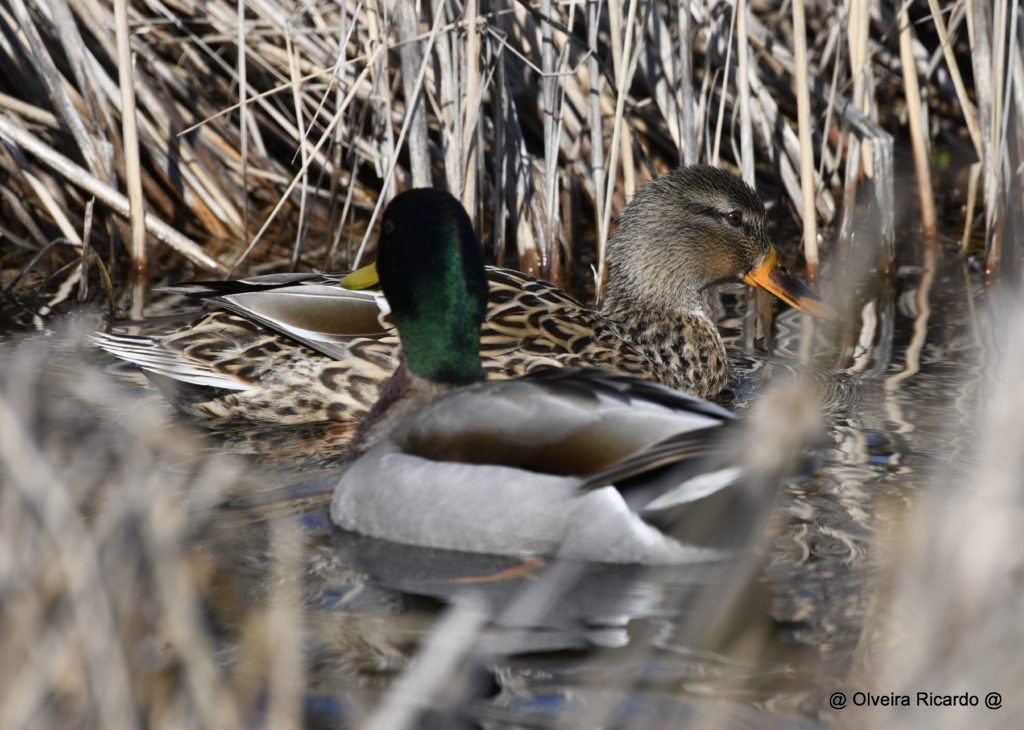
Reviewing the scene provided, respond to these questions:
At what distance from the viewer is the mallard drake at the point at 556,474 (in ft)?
12.1

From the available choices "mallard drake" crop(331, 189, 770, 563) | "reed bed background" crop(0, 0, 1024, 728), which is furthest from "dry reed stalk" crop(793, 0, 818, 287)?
"mallard drake" crop(331, 189, 770, 563)

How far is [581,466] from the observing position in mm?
3770

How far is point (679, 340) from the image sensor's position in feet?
19.2

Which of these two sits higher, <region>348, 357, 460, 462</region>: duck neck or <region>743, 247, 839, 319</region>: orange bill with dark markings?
<region>743, 247, 839, 319</region>: orange bill with dark markings

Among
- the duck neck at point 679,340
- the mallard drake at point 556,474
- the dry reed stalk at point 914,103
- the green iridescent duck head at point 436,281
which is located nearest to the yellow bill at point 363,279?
the green iridescent duck head at point 436,281

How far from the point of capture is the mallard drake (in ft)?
12.1

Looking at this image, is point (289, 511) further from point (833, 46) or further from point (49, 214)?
point (833, 46)

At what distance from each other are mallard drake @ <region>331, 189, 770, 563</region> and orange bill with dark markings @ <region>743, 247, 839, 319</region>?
2.38 m

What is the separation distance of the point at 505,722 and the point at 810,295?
3.59m

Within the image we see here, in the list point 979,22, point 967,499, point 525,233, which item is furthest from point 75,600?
point 979,22

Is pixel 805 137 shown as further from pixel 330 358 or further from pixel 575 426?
pixel 575 426

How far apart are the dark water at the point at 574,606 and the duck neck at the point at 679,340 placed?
0.67 metres

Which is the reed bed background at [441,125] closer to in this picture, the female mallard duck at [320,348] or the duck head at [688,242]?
the duck head at [688,242]

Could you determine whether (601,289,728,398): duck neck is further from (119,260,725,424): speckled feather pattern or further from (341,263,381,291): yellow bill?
(341,263,381,291): yellow bill
